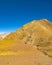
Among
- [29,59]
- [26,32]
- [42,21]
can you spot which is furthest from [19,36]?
[29,59]

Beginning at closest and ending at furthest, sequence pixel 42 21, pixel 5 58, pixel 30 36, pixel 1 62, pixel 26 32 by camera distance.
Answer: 1. pixel 1 62
2. pixel 5 58
3. pixel 30 36
4. pixel 26 32
5. pixel 42 21

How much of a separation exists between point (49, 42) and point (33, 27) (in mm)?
8594

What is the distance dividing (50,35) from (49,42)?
9.12ft

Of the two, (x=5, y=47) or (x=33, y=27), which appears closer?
(x=5, y=47)

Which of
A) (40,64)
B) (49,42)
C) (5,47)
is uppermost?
(49,42)

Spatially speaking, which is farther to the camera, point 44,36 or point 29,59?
point 44,36

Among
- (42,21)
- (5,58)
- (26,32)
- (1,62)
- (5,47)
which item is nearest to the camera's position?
(1,62)

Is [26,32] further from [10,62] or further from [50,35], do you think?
[10,62]

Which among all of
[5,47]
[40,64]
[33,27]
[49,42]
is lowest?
[40,64]

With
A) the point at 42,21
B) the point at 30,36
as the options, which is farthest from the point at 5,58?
the point at 42,21

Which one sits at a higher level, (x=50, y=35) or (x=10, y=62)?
(x=50, y=35)

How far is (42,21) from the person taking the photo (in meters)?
91.7

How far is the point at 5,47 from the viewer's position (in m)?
32.4

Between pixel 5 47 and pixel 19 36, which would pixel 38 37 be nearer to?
pixel 19 36
